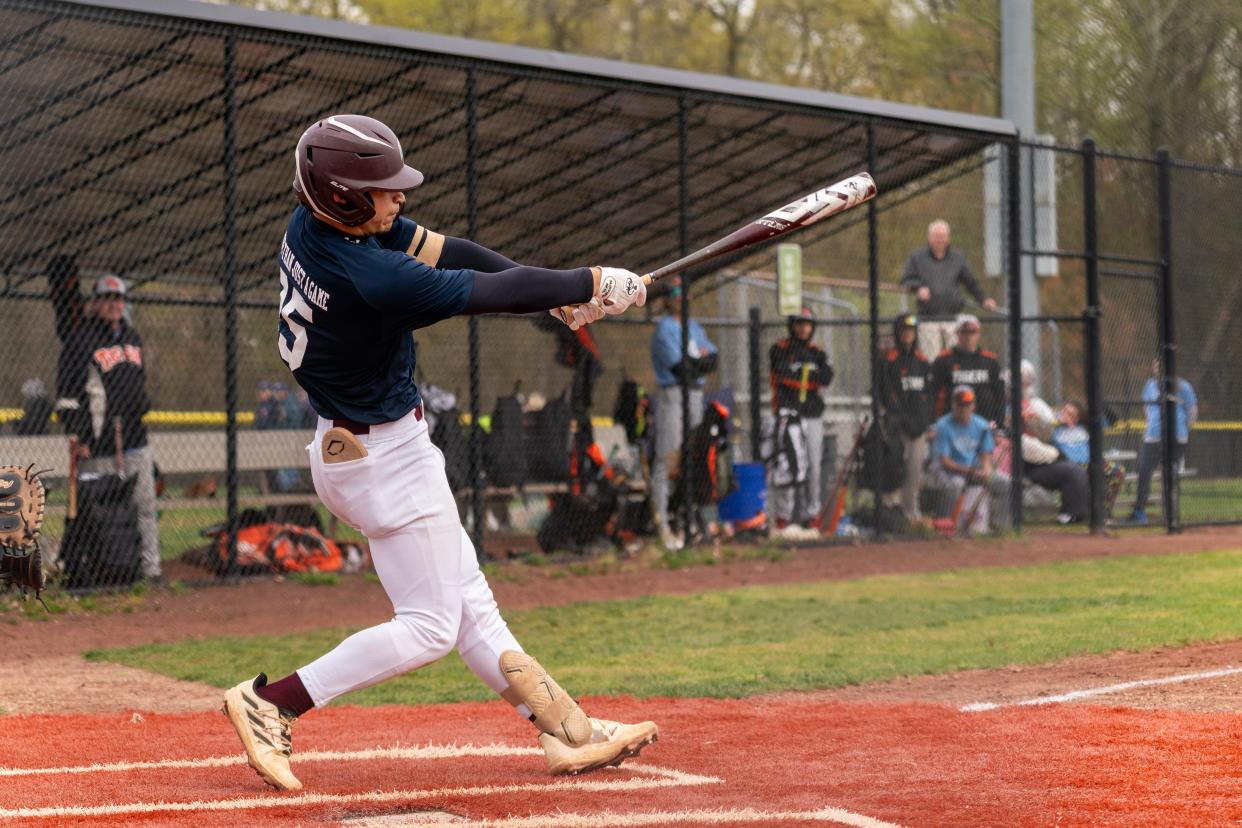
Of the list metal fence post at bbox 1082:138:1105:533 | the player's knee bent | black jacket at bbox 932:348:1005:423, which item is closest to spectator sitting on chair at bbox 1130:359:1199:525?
metal fence post at bbox 1082:138:1105:533

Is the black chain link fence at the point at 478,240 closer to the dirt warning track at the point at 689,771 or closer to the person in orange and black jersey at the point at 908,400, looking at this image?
the person in orange and black jersey at the point at 908,400

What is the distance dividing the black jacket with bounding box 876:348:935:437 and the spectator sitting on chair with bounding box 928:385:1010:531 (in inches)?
8.6

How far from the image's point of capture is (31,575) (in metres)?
4.74

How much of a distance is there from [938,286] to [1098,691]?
27.1 feet

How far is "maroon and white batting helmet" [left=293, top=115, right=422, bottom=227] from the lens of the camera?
4.14 metres

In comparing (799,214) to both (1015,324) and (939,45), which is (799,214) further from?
(939,45)

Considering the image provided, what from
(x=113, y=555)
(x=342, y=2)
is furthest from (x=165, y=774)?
(x=342, y=2)

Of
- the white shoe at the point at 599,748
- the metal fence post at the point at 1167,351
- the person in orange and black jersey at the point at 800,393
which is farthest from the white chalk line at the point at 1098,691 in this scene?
the metal fence post at the point at 1167,351

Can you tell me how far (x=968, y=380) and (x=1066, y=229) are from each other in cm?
1300

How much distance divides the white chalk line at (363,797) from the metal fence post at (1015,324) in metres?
9.70

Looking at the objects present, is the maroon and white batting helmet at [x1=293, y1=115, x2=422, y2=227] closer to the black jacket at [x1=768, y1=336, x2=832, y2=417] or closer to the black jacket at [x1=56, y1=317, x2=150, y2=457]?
the black jacket at [x1=56, y1=317, x2=150, y2=457]

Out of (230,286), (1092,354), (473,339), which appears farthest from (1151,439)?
(230,286)

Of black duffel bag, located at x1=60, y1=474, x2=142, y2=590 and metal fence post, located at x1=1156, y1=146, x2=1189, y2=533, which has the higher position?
metal fence post, located at x1=1156, y1=146, x2=1189, y2=533

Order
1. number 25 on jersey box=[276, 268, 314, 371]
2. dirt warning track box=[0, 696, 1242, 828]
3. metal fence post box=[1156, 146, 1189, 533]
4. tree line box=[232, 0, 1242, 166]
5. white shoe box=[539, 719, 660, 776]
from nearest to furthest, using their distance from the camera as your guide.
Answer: dirt warning track box=[0, 696, 1242, 828] < number 25 on jersey box=[276, 268, 314, 371] < white shoe box=[539, 719, 660, 776] < metal fence post box=[1156, 146, 1189, 533] < tree line box=[232, 0, 1242, 166]
